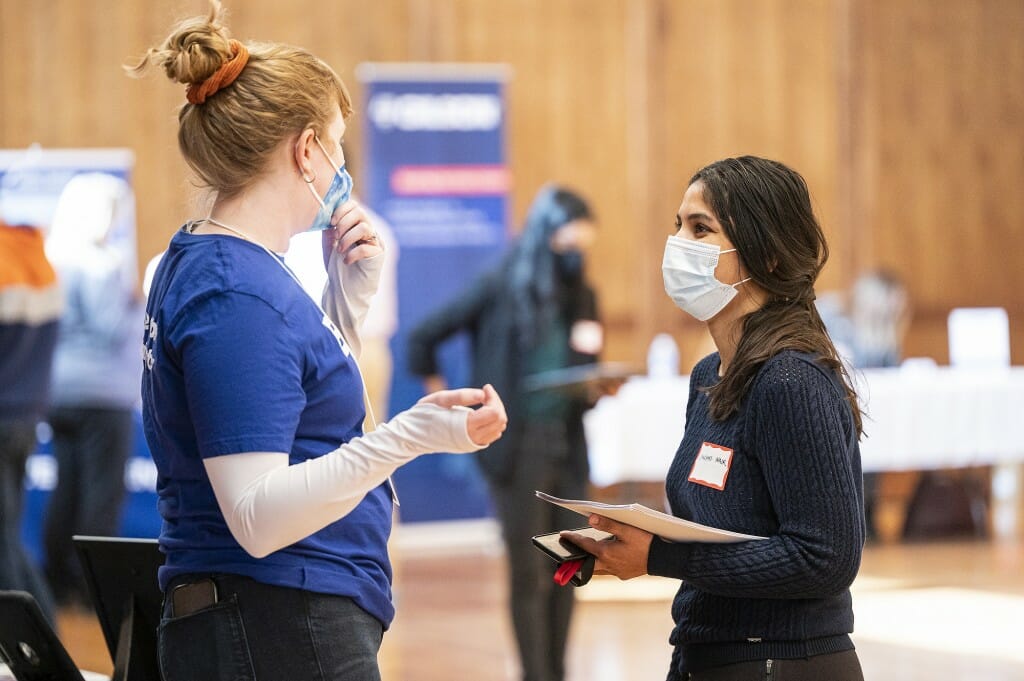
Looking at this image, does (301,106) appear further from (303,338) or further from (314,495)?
(314,495)

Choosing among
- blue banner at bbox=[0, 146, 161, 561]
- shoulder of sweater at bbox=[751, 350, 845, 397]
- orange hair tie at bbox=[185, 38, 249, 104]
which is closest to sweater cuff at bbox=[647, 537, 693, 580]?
shoulder of sweater at bbox=[751, 350, 845, 397]

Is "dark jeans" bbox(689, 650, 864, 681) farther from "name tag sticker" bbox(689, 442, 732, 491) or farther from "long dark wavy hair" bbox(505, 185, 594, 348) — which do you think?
"long dark wavy hair" bbox(505, 185, 594, 348)

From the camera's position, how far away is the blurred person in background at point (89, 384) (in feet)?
17.6

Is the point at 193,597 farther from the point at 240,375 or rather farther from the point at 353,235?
the point at 353,235

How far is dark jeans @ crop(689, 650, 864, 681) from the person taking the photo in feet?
5.41

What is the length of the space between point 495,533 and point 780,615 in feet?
19.4

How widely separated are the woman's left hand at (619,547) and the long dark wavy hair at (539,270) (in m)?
2.30

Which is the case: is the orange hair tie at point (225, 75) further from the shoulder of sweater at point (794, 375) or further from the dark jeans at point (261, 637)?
the shoulder of sweater at point (794, 375)

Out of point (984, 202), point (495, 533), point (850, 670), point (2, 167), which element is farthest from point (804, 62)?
point (850, 670)

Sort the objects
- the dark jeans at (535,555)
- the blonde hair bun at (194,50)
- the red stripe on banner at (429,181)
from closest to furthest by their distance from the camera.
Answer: the blonde hair bun at (194,50)
the dark jeans at (535,555)
the red stripe on banner at (429,181)

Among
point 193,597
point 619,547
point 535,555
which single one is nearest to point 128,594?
point 193,597

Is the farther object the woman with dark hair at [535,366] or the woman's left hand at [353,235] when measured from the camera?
the woman with dark hair at [535,366]

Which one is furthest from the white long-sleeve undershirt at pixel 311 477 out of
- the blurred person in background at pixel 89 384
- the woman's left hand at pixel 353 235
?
the blurred person in background at pixel 89 384

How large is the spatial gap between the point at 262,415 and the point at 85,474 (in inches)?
171
